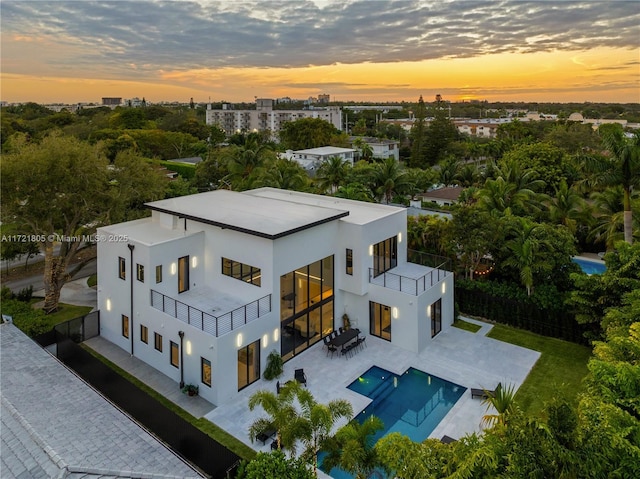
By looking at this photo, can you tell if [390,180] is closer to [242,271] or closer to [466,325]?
[466,325]

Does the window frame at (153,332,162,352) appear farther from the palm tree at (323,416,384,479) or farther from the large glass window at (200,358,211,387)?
the palm tree at (323,416,384,479)

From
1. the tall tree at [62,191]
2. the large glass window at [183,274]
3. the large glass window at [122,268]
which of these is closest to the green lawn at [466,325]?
the large glass window at [183,274]

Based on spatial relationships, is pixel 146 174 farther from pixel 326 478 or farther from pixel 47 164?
pixel 326 478

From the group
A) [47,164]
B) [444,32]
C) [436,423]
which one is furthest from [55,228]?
[444,32]

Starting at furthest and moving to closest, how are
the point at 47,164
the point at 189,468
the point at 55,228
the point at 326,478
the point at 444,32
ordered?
the point at 444,32 → the point at 55,228 → the point at 47,164 → the point at 326,478 → the point at 189,468

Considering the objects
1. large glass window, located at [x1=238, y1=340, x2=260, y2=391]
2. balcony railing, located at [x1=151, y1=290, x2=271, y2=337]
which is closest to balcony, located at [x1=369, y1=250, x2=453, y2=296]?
balcony railing, located at [x1=151, y1=290, x2=271, y2=337]
